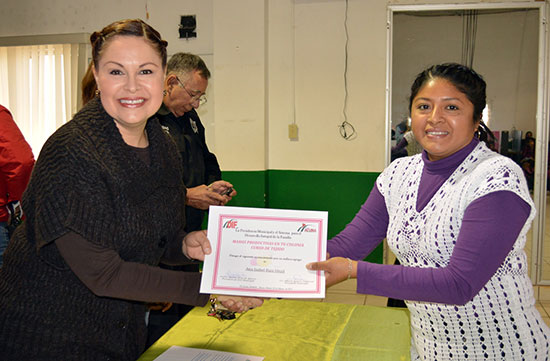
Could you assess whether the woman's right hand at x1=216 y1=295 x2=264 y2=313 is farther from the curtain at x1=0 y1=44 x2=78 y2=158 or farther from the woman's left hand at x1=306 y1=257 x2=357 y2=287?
the curtain at x1=0 y1=44 x2=78 y2=158

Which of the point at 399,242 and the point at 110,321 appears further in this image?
the point at 399,242

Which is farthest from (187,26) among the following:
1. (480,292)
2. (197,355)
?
(480,292)

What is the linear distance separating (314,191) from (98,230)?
12.7 feet

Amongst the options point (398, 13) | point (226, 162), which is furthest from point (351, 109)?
point (226, 162)

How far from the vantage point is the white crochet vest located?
146 centimetres

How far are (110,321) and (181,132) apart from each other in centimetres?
179

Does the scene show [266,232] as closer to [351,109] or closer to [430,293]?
[430,293]

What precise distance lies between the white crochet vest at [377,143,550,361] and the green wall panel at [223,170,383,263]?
334cm

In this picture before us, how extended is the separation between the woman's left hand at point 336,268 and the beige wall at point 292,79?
11.3 ft

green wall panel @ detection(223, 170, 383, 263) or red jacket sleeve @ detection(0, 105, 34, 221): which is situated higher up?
red jacket sleeve @ detection(0, 105, 34, 221)

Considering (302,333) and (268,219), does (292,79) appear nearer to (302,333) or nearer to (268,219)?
(302,333)

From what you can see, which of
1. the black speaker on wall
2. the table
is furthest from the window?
the table

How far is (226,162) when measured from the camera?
499cm

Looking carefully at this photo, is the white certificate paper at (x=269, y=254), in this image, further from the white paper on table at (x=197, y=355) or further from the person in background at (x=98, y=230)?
the white paper on table at (x=197, y=355)
